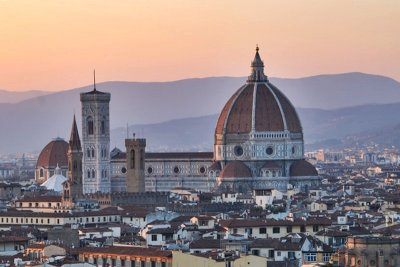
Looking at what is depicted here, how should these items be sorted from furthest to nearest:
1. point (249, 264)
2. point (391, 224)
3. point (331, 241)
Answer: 1. point (391, 224)
2. point (331, 241)
3. point (249, 264)

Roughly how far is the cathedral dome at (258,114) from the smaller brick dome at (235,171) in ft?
16.2

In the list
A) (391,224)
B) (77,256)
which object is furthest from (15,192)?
(77,256)

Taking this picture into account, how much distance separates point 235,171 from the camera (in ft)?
499

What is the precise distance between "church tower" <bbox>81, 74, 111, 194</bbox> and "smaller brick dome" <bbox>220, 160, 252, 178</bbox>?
30.6 ft

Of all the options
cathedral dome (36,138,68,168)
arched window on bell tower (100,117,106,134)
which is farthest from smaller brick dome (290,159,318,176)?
cathedral dome (36,138,68,168)

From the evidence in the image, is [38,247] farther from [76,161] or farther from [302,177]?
[302,177]

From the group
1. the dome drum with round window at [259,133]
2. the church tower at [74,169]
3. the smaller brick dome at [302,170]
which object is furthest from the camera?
the dome drum with round window at [259,133]

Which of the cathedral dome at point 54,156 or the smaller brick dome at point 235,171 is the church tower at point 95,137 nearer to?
the smaller brick dome at point 235,171

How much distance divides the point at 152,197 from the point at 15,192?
48.4 ft

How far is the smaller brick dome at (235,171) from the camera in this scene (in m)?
152

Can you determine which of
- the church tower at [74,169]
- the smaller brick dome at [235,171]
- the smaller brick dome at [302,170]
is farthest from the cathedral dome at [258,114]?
the church tower at [74,169]

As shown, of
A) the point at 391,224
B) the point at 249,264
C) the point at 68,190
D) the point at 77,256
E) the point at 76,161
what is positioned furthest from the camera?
the point at 76,161

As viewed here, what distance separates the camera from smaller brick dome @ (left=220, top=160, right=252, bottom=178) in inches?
5969

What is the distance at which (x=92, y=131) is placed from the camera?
154625mm
